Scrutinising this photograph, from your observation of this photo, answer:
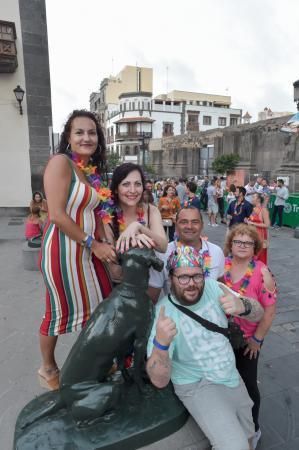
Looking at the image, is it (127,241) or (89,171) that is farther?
(89,171)

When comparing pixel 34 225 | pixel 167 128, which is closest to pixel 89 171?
pixel 34 225

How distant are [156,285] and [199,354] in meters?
0.59

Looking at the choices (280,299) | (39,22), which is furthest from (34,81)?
(280,299)

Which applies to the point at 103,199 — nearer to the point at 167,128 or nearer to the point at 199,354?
the point at 199,354

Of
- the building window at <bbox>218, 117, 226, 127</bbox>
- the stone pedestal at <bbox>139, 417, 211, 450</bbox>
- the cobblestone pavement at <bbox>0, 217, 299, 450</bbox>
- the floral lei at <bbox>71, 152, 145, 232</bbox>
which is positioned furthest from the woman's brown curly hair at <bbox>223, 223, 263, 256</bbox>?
the building window at <bbox>218, 117, 226, 127</bbox>

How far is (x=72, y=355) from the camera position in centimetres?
152

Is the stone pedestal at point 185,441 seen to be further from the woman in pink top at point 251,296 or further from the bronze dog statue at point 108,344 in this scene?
the woman in pink top at point 251,296

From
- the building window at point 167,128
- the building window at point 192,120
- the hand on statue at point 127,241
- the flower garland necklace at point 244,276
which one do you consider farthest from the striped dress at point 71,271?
the building window at point 192,120

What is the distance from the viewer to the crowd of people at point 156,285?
1.57 m

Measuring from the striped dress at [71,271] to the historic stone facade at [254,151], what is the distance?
11819 millimetres

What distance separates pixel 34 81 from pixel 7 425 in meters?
10.2

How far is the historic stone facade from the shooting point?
12.5 m

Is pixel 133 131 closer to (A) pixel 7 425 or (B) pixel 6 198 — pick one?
(B) pixel 6 198

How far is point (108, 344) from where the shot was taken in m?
1.47
